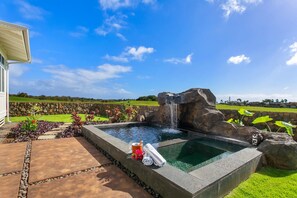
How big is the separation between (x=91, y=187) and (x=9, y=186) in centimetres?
142

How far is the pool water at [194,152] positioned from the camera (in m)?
4.07

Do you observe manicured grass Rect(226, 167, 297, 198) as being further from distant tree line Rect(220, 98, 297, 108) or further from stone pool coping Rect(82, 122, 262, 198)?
distant tree line Rect(220, 98, 297, 108)

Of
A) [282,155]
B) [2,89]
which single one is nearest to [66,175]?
[282,155]

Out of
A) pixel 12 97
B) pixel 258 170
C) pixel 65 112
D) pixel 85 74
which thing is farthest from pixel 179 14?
pixel 12 97

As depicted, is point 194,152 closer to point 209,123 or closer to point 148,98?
point 209,123

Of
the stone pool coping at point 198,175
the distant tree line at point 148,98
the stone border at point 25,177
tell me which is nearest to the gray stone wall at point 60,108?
the distant tree line at point 148,98

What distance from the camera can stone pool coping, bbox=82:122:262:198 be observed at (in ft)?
7.17

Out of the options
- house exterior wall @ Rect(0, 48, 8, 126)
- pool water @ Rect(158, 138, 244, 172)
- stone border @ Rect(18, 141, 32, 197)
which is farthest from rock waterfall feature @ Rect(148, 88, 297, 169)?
house exterior wall @ Rect(0, 48, 8, 126)

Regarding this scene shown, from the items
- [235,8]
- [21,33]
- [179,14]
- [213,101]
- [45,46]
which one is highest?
[179,14]

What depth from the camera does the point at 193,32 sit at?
1065 cm

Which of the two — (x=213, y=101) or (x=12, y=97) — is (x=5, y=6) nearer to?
(x=213, y=101)

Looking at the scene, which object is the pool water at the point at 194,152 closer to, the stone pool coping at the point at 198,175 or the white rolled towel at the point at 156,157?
the stone pool coping at the point at 198,175

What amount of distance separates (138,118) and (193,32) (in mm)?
6740

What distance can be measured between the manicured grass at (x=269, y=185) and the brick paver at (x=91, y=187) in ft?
5.36
